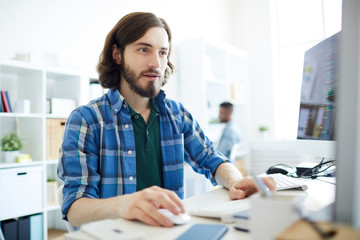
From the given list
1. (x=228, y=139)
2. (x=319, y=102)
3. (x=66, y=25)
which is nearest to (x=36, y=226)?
(x=66, y=25)

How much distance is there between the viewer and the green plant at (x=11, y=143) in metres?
2.35

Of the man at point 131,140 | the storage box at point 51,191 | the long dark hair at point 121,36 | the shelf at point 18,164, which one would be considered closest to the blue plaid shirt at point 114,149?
the man at point 131,140

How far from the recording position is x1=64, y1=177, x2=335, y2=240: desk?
0.64 meters

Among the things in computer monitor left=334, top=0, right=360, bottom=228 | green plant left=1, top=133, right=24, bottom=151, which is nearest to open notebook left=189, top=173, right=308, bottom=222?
computer monitor left=334, top=0, right=360, bottom=228

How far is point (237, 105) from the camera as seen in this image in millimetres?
5250

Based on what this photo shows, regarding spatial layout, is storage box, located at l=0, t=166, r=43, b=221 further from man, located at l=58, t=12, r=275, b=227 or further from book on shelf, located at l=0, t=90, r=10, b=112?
man, located at l=58, t=12, r=275, b=227

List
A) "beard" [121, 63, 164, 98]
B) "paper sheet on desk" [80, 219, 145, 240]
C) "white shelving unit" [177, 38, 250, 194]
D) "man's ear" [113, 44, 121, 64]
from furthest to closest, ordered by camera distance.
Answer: "white shelving unit" [177, 38, 250, 194], "man's ear" [113, 44, 121, 64], "beard" [121, 63, 164, 98], "paper sheet on desk" [80, 219, 145, 240]

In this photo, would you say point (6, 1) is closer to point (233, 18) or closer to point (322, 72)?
point (322, 72)

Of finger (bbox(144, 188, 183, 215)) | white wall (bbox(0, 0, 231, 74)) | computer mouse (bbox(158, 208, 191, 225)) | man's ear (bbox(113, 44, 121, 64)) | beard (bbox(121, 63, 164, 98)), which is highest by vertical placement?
white wall (bbox(0, 0, 231, 74))

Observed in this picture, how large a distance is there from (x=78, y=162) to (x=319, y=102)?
90cm

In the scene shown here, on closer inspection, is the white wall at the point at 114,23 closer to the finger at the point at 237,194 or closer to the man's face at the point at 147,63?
the man's face at the point at 147,63

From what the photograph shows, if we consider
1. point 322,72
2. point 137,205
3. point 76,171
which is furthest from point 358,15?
point 76,171

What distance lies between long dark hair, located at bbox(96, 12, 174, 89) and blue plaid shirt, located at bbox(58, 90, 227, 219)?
0.25m

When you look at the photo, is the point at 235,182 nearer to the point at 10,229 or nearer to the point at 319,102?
the point at 319,102
